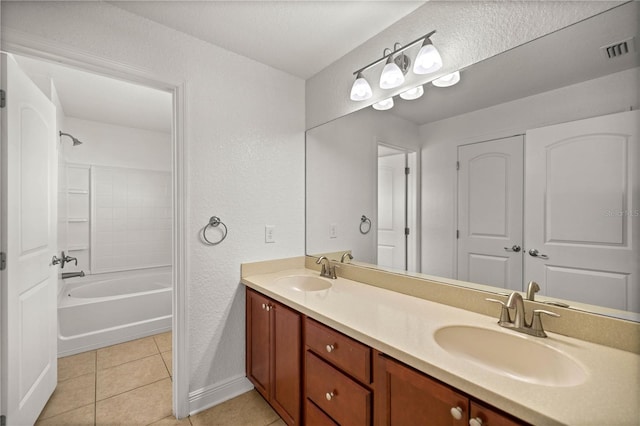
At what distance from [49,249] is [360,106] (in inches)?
87.2

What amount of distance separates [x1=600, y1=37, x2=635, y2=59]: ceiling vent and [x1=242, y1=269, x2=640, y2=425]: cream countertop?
38.8 inches

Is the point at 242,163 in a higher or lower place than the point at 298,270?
higher

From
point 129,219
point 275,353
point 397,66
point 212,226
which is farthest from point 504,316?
point 129,219

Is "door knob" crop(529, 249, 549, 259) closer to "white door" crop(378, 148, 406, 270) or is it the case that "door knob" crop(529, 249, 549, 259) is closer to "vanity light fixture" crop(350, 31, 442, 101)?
"white door" crop(378, 148, 406, 270)

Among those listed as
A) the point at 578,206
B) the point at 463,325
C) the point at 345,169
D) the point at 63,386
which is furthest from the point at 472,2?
the point at 63,386

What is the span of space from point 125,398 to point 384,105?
99.9 inches

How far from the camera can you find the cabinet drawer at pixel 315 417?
1232 millimetres

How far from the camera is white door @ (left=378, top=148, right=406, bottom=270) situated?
1651 millimetres

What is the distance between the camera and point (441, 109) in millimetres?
1427

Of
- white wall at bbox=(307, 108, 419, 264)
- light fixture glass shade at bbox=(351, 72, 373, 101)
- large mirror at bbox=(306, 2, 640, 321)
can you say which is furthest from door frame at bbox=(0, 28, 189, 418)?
large mirror at bbox=(306, 2, 640, 321)

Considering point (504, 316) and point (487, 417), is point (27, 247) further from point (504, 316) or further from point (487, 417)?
point (504, 316)

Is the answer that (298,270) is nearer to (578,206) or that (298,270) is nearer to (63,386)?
(578,206)

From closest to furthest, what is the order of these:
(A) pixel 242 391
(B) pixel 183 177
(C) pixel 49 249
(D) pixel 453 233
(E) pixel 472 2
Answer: (E) pixel 472 2 < (D) pixel 453 233 < (B) pixel 183 177 < (C) pixel 49 249 < (A) pixel 242 391

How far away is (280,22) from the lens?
1.57 metres
